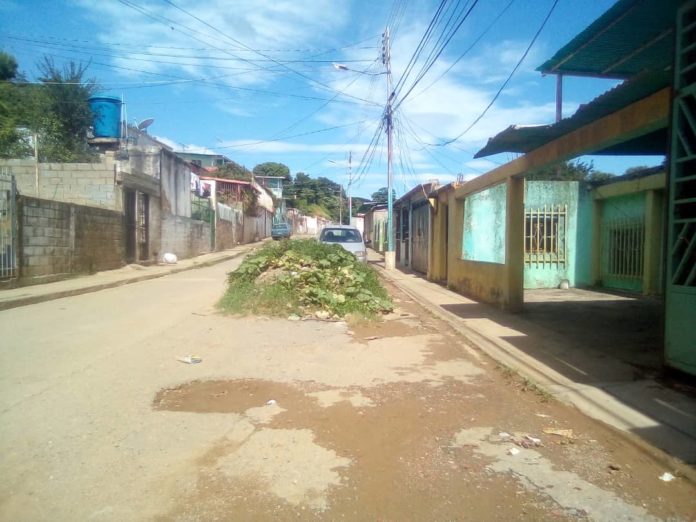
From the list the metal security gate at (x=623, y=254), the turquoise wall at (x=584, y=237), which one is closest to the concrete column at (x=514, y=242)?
the metal security gate at (x=623, y=254)

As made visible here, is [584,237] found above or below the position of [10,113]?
below

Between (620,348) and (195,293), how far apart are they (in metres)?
9.36

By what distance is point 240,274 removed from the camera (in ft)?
33.5

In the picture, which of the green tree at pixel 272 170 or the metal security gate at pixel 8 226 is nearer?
the metal security gate at pixel 8 226

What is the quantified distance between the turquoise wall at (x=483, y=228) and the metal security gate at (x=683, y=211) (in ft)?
24.4

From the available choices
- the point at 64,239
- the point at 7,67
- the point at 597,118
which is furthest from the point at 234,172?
the point at 597,118

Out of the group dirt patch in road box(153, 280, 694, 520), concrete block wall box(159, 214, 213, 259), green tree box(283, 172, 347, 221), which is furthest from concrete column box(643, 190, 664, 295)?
green tree box(283, 172, 347, 221)

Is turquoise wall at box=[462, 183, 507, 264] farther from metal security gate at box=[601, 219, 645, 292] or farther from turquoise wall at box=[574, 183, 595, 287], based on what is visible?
metal security gate at box=[601, 219, 645, 292]

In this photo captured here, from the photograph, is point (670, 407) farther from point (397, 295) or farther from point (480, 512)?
point (397, 295)

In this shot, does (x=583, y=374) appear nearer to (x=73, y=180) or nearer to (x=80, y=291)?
(x=80, y=291)

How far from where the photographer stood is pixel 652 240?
37.6 feet

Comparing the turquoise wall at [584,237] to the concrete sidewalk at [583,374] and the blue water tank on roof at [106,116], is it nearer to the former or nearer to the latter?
the concrete sidewalk at [583,374]

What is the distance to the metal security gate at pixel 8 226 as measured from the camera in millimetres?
11398

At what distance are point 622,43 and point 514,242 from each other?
153 inches
